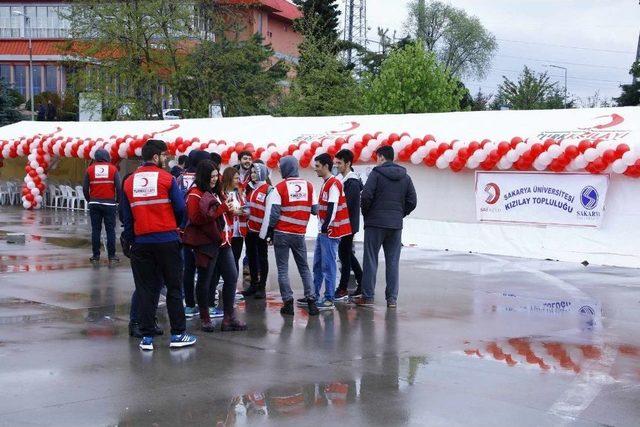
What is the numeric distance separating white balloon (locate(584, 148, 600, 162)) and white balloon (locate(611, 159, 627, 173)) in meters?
0.34

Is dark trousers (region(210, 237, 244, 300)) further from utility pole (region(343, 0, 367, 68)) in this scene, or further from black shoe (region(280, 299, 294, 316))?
utility pole (region(343, 0, 367, 68))

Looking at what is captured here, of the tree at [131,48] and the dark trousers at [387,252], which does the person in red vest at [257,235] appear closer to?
the dark trousers at [387,252]

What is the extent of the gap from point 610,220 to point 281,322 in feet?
28.9

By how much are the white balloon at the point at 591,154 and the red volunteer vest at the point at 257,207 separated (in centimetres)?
772

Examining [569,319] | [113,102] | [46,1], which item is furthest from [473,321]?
[46,1]

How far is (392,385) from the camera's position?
7141mm

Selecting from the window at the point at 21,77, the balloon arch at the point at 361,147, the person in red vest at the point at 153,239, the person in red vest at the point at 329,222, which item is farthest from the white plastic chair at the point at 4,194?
the window at the point at 21,77

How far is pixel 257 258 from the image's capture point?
11.4 meters

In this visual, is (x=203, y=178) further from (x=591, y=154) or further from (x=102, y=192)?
(x=591, y=154)

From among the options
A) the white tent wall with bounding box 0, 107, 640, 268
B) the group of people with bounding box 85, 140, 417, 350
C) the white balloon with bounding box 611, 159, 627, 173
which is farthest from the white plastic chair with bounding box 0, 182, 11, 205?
the white balloon with bounding box 611, 159, 627, 173

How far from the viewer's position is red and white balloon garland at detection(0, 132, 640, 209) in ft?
53.8

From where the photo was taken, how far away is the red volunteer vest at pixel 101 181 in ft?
48.4

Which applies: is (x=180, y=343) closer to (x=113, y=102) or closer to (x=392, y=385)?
(x=392, y=385)

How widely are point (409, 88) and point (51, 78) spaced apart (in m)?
35.4
